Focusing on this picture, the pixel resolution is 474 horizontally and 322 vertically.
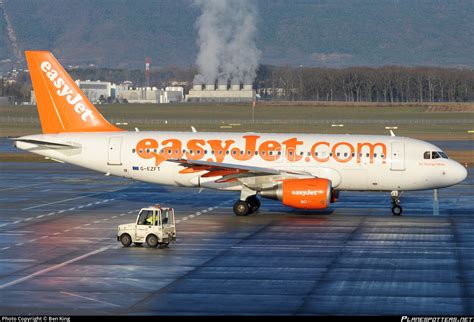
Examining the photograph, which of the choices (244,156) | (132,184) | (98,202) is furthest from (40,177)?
(244,156)

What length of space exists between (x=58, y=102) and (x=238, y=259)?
20.2 meters

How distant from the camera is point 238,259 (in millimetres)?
37500

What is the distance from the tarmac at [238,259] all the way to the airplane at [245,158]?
1.67 meters

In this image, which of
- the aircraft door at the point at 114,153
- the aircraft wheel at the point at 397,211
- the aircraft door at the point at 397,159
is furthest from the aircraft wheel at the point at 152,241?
the aircraft door at the point at 397,159

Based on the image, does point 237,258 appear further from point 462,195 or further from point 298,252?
point 462,195

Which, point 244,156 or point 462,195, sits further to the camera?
point 462,195

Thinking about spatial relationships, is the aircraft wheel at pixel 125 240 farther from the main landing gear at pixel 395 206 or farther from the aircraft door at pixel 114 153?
the main landing gear at pixel 395 206

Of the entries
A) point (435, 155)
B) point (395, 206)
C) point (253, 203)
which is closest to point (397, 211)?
point (395, 206)

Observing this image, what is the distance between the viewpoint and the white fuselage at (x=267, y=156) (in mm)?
51281

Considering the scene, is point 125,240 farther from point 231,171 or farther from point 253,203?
point 253,203

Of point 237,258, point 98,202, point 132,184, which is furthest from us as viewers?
point 132,184

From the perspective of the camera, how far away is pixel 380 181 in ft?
169

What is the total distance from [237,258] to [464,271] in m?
8.15

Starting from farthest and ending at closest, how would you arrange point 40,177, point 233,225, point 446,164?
point 40,177
point 446,164
point 233,225
